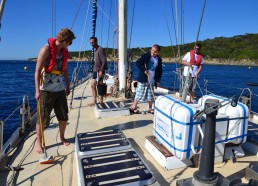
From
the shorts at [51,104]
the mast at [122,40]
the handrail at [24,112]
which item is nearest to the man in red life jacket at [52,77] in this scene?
the shorts at [51,104]

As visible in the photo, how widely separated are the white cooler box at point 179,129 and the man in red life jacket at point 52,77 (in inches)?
63.5

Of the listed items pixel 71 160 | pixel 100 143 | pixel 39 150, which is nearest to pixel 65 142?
pixel 39 150

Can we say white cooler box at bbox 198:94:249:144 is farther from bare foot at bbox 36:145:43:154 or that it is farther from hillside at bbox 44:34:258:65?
hillside at bbox 44:34:258:65

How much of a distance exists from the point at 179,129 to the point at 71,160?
158cm

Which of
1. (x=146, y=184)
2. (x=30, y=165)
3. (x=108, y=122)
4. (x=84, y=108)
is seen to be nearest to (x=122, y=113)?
(x=108, y=122)

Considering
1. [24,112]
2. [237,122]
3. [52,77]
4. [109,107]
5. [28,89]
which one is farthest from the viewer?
[28,89]

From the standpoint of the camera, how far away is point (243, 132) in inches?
128

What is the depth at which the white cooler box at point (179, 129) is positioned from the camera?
9.25 feet

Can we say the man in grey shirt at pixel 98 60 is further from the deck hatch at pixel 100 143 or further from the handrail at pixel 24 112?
the deck hatch at pixel 100 143

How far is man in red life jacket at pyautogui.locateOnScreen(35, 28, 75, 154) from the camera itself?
3.34 m

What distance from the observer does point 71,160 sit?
11.2ft

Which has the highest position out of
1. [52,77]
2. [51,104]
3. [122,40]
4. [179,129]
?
[122,40]

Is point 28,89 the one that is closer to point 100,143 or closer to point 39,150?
point 39,150

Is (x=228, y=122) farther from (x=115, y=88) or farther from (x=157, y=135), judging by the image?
(x=115, y=88)
